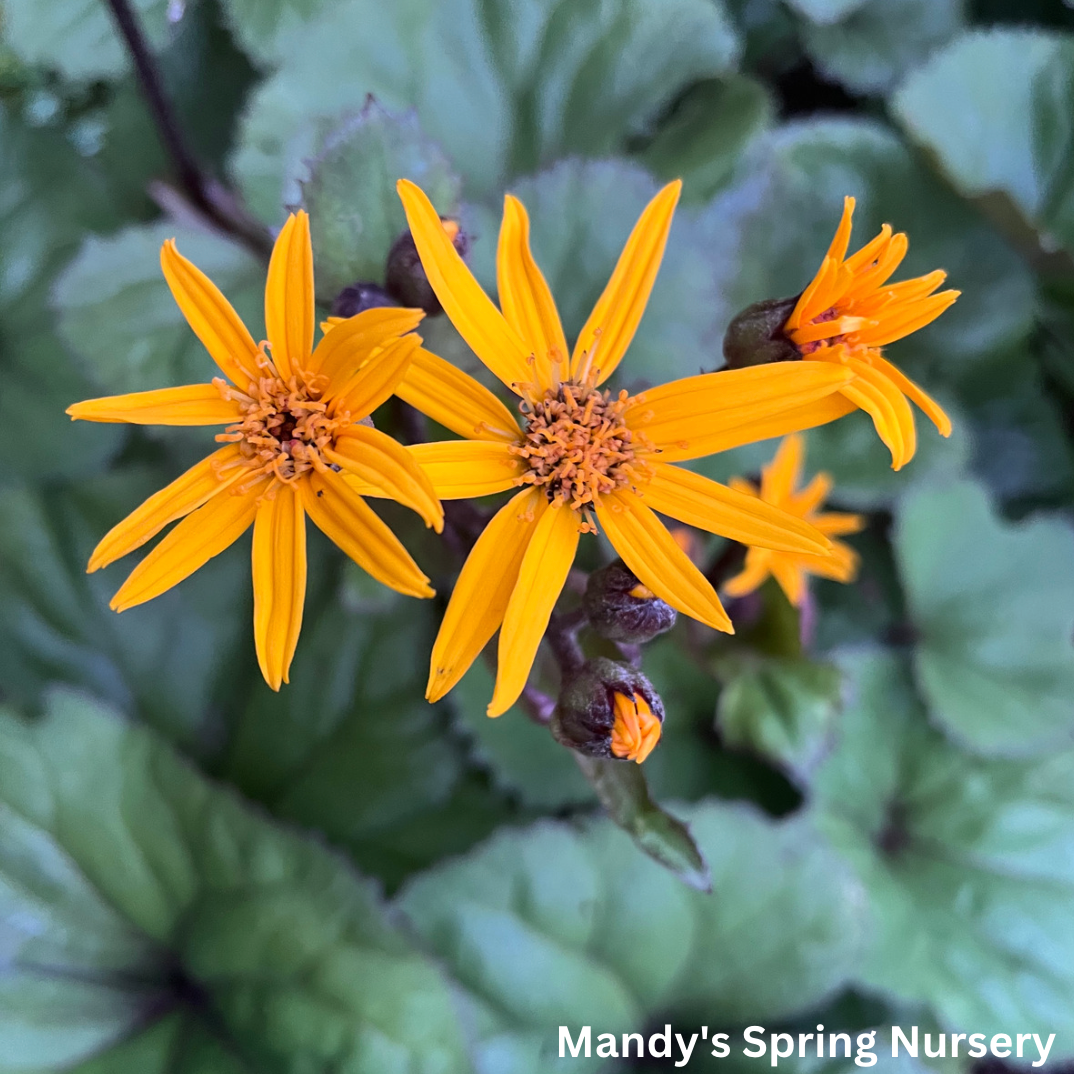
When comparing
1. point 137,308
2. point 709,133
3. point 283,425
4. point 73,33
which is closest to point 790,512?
point 709,133

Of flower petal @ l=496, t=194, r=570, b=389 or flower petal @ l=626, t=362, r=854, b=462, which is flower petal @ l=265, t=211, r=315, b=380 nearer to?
flower petal @ l=496, t=194, r=570, b=389

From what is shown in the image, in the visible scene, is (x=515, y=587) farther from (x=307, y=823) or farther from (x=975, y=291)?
(x=975, y=291)

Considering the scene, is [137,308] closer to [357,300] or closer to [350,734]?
[357,300]

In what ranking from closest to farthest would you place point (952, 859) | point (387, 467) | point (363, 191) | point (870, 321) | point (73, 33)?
point (387, 467) < point (870, 321) < point (363, 191) < point (73, 33) < point (952, 859)

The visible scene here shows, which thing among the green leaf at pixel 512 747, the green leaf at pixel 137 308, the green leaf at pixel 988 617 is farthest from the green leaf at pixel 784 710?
the green leaf at pixel 137 308

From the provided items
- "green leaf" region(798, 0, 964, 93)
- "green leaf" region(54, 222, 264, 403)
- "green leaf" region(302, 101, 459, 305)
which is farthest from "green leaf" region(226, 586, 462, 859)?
Answer: "green leaf" region(798, 0, 964, 93)

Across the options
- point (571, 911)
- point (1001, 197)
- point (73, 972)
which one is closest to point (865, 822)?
point (571, 911)
